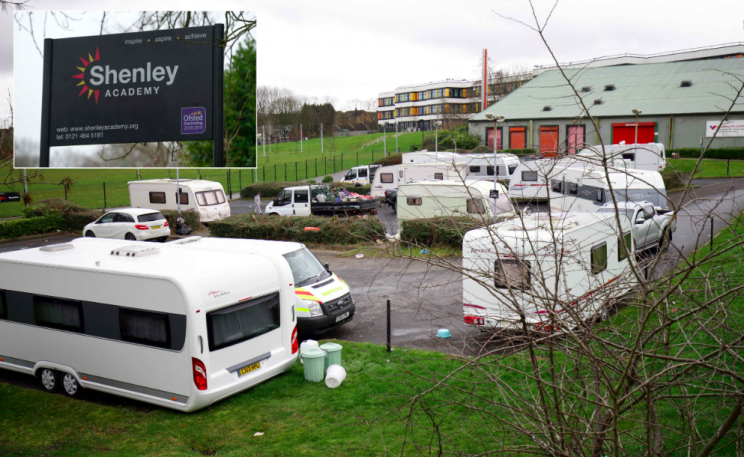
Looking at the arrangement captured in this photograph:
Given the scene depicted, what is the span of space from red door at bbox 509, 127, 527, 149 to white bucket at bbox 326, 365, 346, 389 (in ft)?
155

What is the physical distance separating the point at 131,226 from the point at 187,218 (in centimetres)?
351

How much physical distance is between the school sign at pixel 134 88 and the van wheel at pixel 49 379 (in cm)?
742

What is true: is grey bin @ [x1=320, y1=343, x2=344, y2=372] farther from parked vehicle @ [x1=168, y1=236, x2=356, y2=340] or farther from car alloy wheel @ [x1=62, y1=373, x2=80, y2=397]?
car alloy wheel @ [x1=62, y1=373, x2=80, y2=397]

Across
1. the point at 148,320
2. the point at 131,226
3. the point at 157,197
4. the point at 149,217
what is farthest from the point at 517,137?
the point at 148,320

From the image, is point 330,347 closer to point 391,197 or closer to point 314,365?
point 314,365

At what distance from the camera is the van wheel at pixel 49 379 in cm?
959

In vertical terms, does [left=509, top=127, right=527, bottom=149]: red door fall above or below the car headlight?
above

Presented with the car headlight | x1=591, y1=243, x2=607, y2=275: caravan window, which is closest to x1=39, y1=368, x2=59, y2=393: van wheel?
the car headlight

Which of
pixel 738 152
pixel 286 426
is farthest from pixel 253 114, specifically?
pixel 738 152

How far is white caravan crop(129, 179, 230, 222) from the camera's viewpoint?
28.2 meters

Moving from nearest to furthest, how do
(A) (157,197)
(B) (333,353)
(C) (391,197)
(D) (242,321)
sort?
(D) (242,321), (B) (333,353), (A) (157,197), (C) (391,197)

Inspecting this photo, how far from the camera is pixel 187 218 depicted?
88.9ft

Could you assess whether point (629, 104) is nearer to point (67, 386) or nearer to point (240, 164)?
point (240, 164)

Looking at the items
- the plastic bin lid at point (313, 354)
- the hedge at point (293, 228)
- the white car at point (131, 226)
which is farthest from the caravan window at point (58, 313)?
the white car at point (131, 226)
